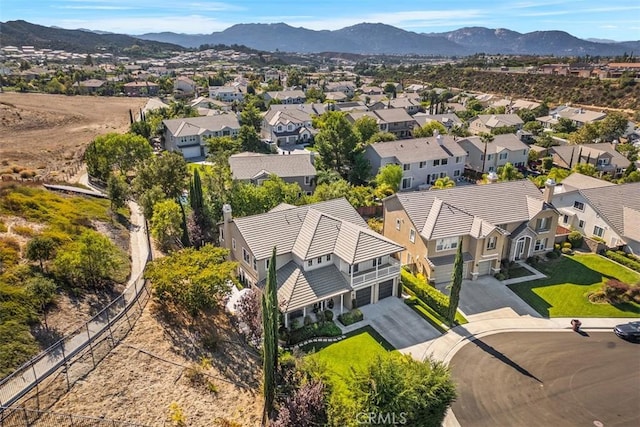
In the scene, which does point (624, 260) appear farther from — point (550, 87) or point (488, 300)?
point (550, 87)

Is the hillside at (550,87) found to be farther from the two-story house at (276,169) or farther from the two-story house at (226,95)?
the two-story house at (276,169)

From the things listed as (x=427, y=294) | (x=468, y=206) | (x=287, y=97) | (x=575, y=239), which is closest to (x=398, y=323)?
(x=427, y=294)

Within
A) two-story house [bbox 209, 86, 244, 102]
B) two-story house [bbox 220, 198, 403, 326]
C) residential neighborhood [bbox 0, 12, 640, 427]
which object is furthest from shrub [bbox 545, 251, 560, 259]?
two-story house [bbox 209, 86, 244, 102]

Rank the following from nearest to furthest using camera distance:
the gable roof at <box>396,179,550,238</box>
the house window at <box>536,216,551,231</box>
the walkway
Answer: the walkway < the gable roof at <box>396,179,550,238</box> < the house window at <box>536,216,551,231</box>

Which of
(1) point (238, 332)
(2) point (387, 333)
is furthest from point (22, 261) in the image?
(2) point (387, 333)

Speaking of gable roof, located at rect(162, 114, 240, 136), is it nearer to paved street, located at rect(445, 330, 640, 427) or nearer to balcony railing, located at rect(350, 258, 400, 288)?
balcony railing, located at rect(350, 258, 400, 288)

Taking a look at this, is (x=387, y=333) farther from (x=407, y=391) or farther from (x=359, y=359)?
(x=407, y=391)

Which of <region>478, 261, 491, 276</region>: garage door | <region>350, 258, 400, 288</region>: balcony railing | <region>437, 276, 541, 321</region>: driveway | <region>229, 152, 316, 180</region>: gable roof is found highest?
<region>229, 152, 316, 180</region>: gable roof
